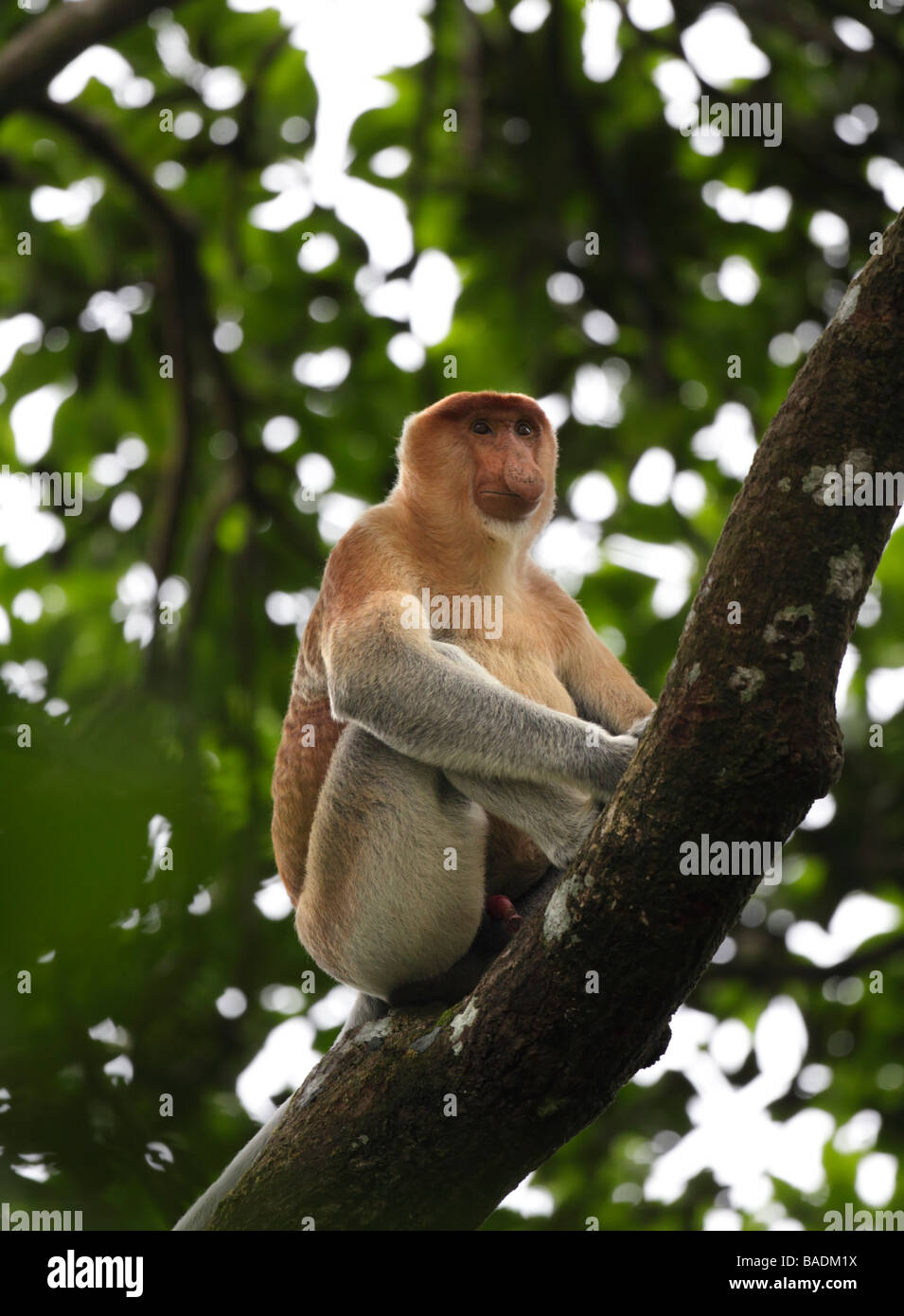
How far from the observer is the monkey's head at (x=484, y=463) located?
425 cm

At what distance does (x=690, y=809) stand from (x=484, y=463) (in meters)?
1.94

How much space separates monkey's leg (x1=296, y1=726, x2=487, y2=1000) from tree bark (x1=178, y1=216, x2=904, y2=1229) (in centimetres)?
54

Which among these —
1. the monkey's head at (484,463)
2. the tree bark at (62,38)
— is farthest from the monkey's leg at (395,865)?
the tree bark at (62,38)

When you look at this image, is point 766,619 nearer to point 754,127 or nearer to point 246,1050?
point 246,1050

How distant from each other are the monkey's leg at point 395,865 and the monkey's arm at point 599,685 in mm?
746

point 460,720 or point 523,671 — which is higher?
point 523,671

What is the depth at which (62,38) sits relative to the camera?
5.28 m

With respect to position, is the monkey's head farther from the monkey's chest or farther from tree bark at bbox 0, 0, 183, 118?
tree bark at bbox 0, 0, 183, 118

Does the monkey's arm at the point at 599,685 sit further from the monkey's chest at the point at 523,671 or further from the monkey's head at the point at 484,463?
the monkey's head at the point at 484,463

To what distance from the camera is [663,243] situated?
682 centimetres

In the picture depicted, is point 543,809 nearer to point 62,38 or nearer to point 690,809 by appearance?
point 690,809

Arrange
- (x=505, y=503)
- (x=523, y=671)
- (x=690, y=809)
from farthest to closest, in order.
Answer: (x=505, y=503) < (x=523, y=671) < (x=690, y=809)

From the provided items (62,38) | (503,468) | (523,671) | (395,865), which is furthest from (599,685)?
(62,38)
